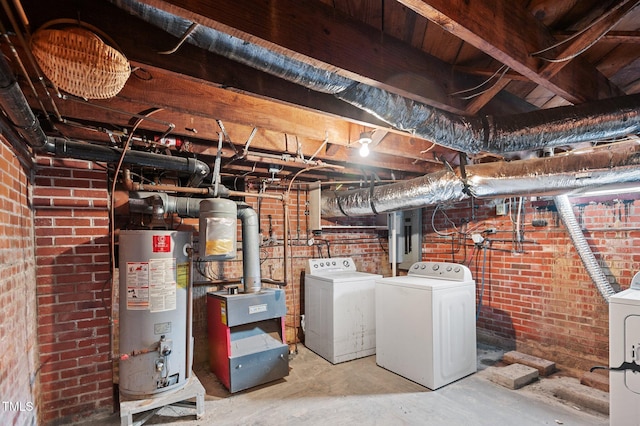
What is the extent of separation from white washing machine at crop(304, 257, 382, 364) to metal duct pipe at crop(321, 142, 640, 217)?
0.96 meters

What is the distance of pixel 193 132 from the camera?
214cm

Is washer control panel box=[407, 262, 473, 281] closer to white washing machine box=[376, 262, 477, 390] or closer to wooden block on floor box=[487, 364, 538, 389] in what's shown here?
white washing machine box=[376, 262, 477, 390]

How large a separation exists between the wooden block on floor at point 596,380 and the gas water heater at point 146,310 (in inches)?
135

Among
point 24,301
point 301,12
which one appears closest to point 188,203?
point 24,301

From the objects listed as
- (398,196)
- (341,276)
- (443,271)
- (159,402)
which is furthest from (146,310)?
(443,271)

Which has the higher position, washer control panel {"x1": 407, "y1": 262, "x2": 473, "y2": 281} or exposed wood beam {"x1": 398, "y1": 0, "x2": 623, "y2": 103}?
exposed wood beam {"x1": 398, "y1": 0, "x2": 623, "y2": 103}

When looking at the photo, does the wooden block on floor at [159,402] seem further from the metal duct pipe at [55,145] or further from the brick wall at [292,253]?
the metal duct pipe at [55,145]

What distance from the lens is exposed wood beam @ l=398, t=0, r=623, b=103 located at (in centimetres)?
96

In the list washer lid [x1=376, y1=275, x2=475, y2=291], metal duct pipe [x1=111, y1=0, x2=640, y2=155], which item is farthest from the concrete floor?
metal duct pipe [x1=111, y1=0, x2=640, y2=155]

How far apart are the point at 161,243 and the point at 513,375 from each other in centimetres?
315

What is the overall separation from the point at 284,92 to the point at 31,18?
2.96 feet

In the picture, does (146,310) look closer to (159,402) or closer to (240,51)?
(159,402)

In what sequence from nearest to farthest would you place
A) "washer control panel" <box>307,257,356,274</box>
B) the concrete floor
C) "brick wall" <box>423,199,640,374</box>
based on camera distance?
the concrete floor < "brick wall" <box>423,199,640,374</box> < "washer control panel" <box>307,257,356,274</box>

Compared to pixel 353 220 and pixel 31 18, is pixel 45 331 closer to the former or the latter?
pixel 31 18
